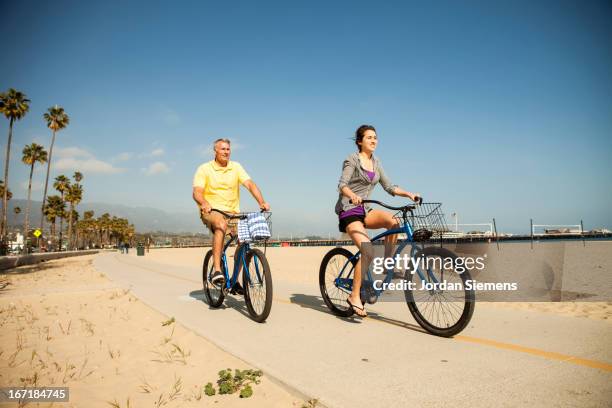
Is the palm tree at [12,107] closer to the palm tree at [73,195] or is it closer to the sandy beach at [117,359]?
the palm tree at [73,195]

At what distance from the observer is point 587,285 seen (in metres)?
8.36

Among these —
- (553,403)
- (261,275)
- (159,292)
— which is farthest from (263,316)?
(159,292)

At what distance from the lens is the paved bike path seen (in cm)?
232

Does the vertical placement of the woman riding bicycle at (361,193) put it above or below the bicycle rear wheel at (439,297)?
above

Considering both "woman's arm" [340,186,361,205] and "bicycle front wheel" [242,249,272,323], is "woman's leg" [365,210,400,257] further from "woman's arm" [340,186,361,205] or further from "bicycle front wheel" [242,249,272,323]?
"bicycle front wheel" [242,249,272,323]

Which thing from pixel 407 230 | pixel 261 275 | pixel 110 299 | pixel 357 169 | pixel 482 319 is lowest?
pixel 110 299

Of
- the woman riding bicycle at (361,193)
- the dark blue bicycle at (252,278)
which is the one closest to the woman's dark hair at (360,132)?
the woman riding bicycle at (361,193)

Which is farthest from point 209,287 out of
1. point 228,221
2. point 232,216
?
point 232,216

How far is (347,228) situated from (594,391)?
8.74 ft

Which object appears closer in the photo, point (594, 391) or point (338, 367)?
point (594, 391)

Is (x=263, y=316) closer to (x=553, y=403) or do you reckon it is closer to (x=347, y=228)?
(x=347, y=228)

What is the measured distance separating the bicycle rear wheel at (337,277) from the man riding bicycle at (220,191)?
3.89 ft

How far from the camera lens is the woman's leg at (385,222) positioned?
4.07m

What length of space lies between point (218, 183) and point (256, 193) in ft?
1.93
